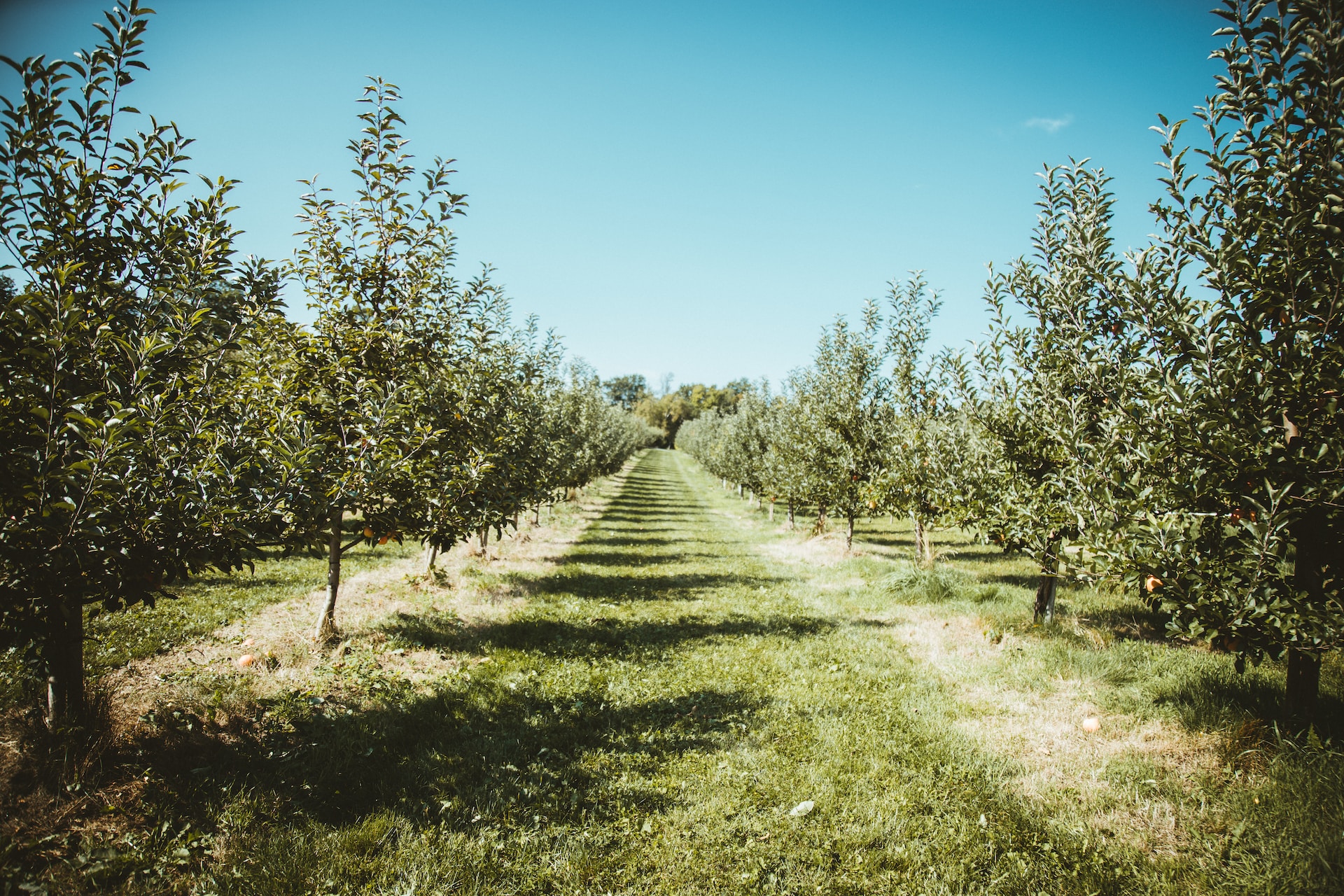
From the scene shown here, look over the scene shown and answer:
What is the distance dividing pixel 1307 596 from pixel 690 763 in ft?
17.6

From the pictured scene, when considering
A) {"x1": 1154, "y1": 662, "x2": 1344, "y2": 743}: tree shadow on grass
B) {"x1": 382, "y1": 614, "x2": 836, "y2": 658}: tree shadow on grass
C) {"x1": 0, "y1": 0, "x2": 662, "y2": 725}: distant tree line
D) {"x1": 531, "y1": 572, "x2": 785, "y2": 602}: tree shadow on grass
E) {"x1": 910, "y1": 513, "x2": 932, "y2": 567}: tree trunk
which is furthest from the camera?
{"x1": 910, "y1": 513, "x2": 932, "y2": 567}: tree trunk

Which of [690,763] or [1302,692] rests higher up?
[1302,692]

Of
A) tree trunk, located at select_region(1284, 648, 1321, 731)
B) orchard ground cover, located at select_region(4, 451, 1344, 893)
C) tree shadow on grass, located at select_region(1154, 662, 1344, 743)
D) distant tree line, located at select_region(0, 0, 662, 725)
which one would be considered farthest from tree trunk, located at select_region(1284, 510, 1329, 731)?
distant tree line, located at select_region(0, 0, 662, 725)

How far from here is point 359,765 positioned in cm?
507

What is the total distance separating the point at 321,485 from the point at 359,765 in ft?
8.79

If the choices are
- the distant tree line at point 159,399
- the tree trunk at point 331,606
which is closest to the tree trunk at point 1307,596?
the distant tree line at point 159,399

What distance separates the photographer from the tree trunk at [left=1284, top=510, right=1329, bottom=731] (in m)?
4.65

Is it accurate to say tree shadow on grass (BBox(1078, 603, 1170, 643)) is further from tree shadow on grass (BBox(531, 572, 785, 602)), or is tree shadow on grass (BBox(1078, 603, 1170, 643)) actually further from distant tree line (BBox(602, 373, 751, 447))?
distant tree line (BBox(602, 373, 751, 447))

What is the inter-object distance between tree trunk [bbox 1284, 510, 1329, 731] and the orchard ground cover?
0.74ft

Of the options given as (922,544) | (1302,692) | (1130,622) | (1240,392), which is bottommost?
(1130,622)

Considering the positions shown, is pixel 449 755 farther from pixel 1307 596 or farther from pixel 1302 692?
pixel 1302 692

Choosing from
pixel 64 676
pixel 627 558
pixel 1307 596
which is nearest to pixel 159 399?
pixel 64 676

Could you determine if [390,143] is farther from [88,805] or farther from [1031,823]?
[1031,823]

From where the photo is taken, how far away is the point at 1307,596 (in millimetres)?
4273
